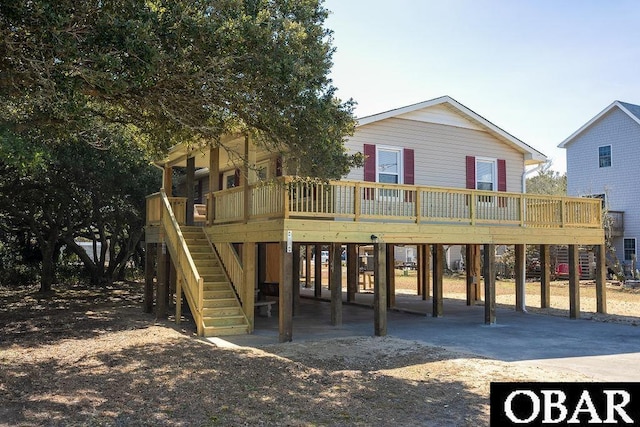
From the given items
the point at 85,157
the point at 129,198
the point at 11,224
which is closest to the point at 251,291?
the point at 85,157

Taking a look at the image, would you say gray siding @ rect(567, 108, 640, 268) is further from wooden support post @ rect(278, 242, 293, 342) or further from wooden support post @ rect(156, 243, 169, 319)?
wooden support post @ rect(278, 242, 293, 342)

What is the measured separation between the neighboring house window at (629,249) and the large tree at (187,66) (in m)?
24.0

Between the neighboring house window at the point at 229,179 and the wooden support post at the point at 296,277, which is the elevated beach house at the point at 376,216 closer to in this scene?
the wooden support post at the point at 296,277

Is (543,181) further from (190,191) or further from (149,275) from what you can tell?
(149,275)

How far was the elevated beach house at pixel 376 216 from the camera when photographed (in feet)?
38.9

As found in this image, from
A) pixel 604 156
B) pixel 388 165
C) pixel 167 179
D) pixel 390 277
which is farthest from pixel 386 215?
pixel 604 156

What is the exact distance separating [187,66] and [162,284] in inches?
307

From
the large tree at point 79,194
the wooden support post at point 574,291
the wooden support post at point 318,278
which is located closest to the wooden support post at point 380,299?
the wooden support post at point 574,291

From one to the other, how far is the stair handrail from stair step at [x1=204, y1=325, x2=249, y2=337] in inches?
6.2

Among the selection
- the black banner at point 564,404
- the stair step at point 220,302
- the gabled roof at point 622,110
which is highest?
the gabled roof at point 622,110

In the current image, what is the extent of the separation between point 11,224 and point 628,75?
2760cm

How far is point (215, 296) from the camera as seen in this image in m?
12.9

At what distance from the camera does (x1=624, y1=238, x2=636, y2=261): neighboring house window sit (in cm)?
2890

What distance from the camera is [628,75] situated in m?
20.9
